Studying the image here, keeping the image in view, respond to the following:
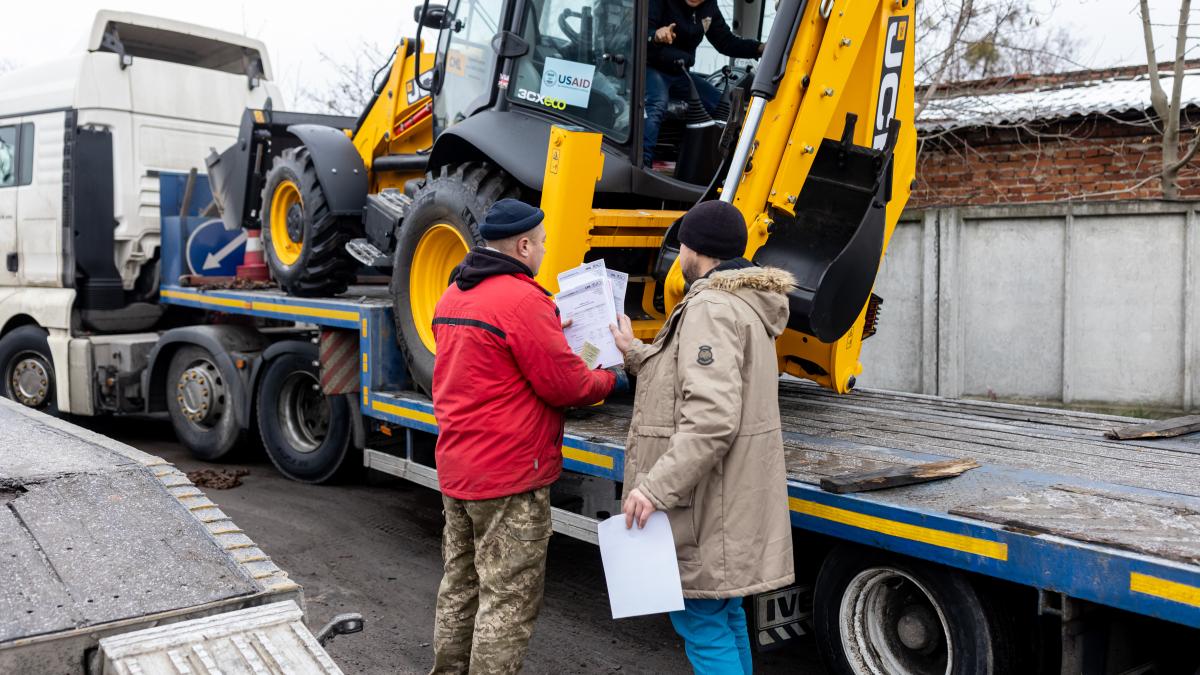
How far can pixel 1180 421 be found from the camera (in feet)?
15.4

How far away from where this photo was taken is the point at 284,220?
8.07 m

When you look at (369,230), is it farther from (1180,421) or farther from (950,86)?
(950,86)

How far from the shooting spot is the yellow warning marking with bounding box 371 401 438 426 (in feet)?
18.6

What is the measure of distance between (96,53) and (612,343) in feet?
22.9

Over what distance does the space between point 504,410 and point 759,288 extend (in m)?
0.96

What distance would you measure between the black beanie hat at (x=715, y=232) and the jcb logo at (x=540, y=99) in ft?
8.43

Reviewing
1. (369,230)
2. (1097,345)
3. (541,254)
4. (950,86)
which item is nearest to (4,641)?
(541,254)

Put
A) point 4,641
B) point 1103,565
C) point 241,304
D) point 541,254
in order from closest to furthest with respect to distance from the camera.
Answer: point 4,641
point 1103,565
point 541,254
point 241,304

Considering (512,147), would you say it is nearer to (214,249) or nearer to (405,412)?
(405,412)

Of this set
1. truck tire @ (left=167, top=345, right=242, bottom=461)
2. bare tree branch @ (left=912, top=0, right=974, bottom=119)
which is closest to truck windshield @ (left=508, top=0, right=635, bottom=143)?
truck tire @ (left=167, top=345, right=242, bottom=461)

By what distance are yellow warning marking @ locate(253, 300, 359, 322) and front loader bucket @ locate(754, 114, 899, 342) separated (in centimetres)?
276

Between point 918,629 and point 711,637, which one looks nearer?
point 711,637

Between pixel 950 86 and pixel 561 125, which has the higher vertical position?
pixel 950 86

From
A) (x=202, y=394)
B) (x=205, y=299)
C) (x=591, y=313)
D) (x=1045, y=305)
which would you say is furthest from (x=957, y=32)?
(x=591, y=313)
